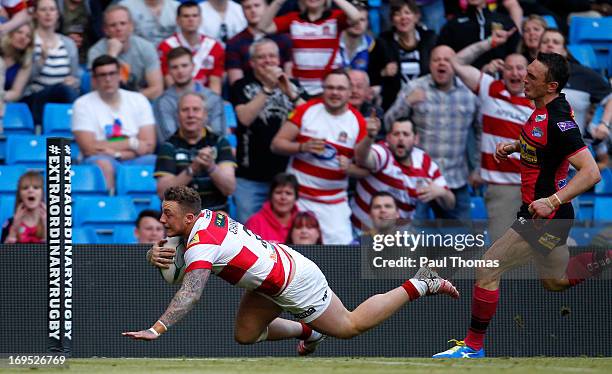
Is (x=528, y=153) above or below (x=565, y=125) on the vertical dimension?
below

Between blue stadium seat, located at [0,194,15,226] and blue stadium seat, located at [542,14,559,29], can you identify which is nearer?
blue stadium seat, located at [0,194,15,226]

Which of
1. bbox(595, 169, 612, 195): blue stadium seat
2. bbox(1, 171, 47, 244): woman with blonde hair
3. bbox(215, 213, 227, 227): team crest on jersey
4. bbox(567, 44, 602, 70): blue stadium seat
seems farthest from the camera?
bbox(567, 44, 602, 70): blue stadium seat

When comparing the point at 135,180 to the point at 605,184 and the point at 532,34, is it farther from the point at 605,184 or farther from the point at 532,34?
the point at 605,184

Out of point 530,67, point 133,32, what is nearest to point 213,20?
point 133,32

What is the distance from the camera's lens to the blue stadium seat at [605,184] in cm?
1455

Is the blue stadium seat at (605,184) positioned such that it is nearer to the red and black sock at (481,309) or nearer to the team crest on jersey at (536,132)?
the red and black sock at (481,309)

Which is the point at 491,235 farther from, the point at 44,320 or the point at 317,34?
the point at 44,320

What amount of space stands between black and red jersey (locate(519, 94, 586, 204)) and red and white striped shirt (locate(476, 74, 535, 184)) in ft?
9.45

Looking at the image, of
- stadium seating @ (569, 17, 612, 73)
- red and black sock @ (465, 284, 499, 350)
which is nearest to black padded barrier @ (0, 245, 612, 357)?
red and black sock @ (465, 284, 499, 350)

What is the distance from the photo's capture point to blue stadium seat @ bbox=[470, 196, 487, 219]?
46.0 feet

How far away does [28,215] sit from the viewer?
41.1 feet

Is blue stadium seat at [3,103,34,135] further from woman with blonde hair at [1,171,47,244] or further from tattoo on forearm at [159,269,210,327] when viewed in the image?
tattoo on forearm at [159,269,210,327]

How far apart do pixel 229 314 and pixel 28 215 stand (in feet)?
6.89

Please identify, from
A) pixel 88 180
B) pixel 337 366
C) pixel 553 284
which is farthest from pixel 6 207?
pixel 553 284
